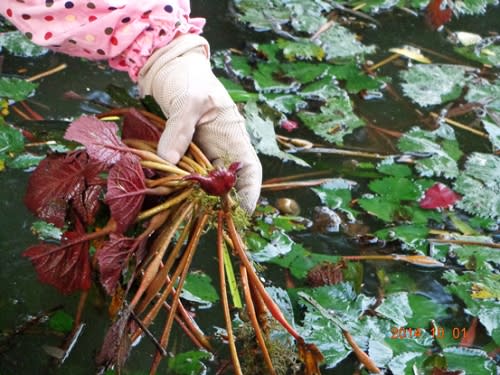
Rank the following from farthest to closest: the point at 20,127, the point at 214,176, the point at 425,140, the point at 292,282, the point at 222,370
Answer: the point at 425,140
the point at 20,127
the point at 292,282
the point at 222,370
the point at 214,176

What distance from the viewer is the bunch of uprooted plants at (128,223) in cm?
122

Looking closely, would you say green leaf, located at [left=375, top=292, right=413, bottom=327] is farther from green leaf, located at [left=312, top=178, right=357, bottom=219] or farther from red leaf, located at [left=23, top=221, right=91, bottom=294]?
red leaf, located at [left=23, top=221, right=91, bottom=294]

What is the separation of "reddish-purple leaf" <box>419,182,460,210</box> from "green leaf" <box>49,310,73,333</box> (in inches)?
35.1

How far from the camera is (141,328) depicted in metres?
1.27

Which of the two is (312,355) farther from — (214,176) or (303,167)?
(303,167)

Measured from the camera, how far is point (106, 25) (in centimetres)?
144

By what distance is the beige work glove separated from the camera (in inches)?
53.5

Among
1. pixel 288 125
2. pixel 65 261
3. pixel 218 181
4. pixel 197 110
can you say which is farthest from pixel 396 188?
pixel 65 261

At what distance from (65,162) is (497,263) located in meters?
0.99

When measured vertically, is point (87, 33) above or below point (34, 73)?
above

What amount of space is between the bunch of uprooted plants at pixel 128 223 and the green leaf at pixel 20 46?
0.96 meters

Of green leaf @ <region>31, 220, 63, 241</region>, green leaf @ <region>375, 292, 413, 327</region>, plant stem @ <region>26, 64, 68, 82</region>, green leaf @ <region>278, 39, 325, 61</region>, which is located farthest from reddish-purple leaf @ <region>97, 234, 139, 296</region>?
green leaf @ <region>278, 39, 325, 61</region>

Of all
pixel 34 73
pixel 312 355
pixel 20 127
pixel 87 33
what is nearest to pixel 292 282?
pixel 312 355

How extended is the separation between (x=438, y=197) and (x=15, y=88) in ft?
3.77
